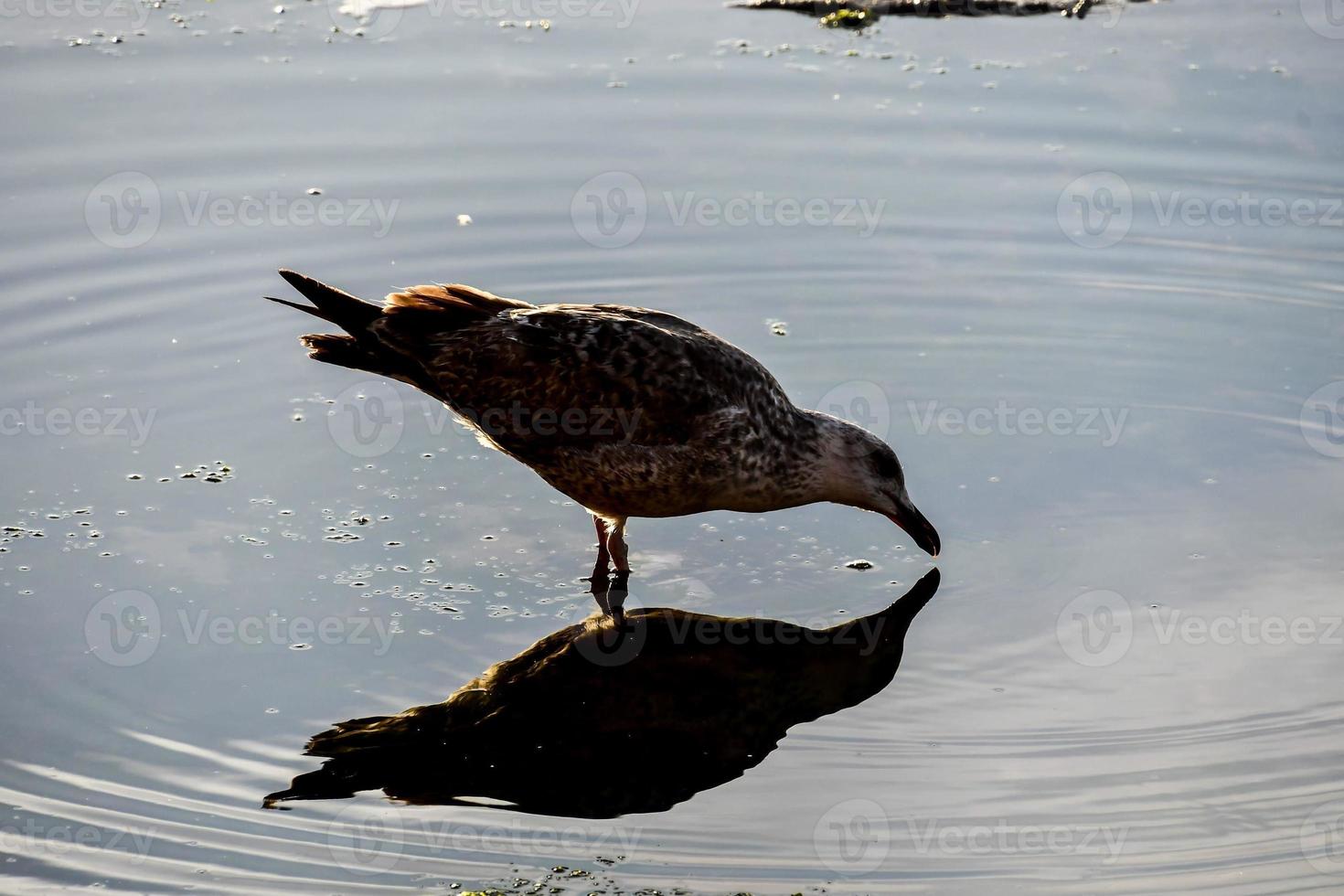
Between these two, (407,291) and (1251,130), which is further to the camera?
(1251,130)

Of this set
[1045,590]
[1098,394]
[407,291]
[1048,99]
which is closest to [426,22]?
[1048,99]

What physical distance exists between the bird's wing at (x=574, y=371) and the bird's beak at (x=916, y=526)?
745 mm

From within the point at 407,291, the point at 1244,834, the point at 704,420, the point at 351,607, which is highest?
the point at 407,291

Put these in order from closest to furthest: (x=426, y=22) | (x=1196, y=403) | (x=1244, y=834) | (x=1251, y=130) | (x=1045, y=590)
A: (x=1244, y=834), (x=1045, y=590), (x=1196, y=403), (x=1251, y=130), (x=426, y=22)

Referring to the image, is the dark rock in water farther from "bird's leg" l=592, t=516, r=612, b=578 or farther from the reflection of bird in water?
the reflection of bird in water

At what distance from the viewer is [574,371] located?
7145 millimetres

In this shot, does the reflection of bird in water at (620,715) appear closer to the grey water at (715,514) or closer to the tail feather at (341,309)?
the grey water at (715,514)

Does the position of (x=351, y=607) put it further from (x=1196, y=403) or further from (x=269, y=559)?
(x=1196, y=403)

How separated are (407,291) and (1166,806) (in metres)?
4.04

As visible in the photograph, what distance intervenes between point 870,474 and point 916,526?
32 cm

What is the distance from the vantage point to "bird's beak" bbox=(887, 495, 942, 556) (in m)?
7.34

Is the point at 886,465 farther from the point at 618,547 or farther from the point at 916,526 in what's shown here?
the point at 618,547

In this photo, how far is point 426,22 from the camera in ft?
41.9

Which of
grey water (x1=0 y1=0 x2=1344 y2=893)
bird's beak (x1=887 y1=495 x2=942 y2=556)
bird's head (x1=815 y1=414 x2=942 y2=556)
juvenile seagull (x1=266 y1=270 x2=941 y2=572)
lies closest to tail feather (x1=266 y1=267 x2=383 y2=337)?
juvenile seagull (x1=266 y1=270 x2=941 y2=572)
